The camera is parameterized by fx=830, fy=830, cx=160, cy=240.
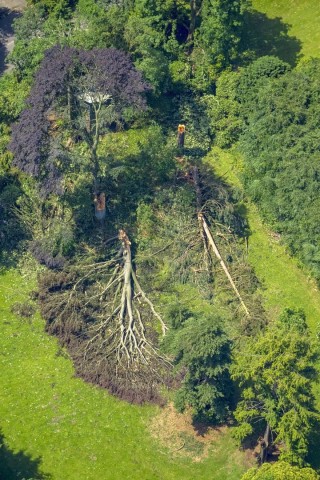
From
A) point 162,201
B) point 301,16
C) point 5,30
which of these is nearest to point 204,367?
point 162,201

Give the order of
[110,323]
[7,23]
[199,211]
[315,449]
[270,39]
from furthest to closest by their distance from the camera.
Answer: [7,23] → [270,39] → [199,211] → [110,323] → [315,449]

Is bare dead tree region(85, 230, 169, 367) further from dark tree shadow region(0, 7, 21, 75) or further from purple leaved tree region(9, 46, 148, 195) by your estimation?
dark tree shadow region(0, 7, 21, 75)

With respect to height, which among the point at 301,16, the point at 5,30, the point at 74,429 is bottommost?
the point at 74,429

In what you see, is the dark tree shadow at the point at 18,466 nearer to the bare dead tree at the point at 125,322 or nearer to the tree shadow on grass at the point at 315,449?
the bare dead tree at the point at 125,322

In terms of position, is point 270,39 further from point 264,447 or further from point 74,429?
point 74,429

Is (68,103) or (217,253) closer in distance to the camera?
(68,103)

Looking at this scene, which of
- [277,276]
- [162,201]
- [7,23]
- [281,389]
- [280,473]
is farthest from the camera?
[7,23]

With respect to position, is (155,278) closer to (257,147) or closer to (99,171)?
(99,171)

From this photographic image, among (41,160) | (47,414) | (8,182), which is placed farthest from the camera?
(8,182)

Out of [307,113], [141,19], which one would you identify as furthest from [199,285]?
[141,19]
